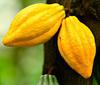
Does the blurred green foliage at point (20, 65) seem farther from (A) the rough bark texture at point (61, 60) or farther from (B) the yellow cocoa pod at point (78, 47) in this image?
(B) the yellow cocoa pod at point (78, 47)

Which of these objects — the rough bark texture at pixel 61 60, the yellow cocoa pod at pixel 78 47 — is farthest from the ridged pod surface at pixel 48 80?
the yellow cocoa pod at pixel 78 47

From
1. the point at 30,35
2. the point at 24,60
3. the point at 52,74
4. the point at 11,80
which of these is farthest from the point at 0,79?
the point at 30,35

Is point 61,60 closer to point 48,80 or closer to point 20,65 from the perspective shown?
point 48,80

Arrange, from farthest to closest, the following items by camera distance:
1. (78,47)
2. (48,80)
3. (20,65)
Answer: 1. (20,65)
2. (48,80)
3. (78,47)

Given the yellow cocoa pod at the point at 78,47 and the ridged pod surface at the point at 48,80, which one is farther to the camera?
the ridged pod surface at the point at 48,80

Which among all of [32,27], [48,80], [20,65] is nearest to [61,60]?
[48,80]

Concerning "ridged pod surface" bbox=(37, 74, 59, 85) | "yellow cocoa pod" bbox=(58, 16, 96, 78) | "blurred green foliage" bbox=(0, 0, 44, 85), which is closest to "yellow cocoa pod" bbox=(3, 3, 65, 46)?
"yellow cocoa pod" bbox=(58, 16, 96, 78)

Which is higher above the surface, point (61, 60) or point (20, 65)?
point (61, 60)

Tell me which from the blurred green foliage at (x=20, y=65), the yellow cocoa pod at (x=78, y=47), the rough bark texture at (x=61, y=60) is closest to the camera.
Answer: the yellow cocoa pod at (x=78, y=47)
